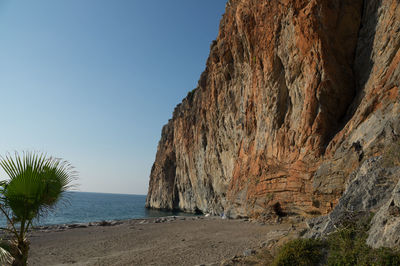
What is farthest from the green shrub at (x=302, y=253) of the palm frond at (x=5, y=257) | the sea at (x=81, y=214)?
the palm frond at (x=5, y=257)

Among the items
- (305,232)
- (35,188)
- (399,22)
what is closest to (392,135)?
(305,232)

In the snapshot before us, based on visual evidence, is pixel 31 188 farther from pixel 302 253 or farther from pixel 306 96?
pixel 306 96

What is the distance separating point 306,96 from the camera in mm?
15828

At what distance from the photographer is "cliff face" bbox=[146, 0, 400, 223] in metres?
11.4

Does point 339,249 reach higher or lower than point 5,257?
lower

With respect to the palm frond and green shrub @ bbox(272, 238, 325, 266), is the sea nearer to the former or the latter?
the palm frond

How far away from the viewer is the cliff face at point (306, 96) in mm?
11352

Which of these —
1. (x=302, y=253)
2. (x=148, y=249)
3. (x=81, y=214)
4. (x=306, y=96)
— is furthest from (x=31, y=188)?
(x=81, y=214)

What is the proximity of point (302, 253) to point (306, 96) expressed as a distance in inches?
478

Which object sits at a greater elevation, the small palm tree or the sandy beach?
the small palm tree

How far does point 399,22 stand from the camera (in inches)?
438

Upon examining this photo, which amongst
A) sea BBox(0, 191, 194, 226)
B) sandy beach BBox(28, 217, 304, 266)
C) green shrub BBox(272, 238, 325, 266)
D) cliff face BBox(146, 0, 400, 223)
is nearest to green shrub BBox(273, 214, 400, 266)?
green shrub BBox(272, 238, 325, 266)

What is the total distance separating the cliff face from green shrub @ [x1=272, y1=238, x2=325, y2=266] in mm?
4814

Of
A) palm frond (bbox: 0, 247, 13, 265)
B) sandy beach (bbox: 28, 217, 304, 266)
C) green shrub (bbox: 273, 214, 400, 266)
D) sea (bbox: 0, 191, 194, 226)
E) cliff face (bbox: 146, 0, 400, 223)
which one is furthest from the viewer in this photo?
cliff face (bbox: 146, 0, 400, 223)
